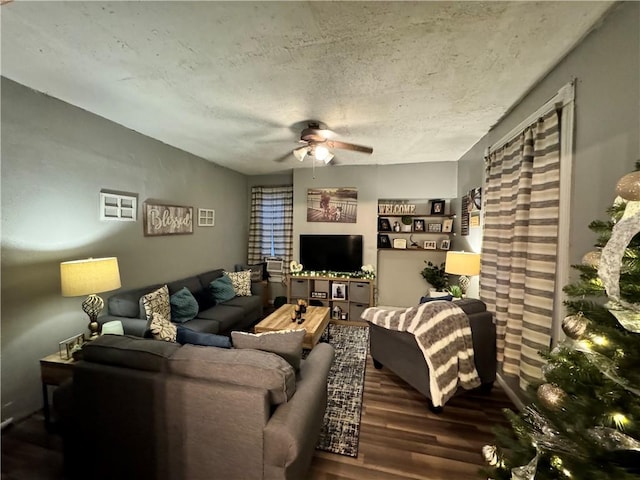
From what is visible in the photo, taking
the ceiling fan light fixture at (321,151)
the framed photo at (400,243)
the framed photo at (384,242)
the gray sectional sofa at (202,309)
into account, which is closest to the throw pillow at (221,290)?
the gray sectional sofa at (202,309)

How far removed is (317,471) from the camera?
1.59m

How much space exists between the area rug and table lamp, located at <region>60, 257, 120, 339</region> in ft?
6.64

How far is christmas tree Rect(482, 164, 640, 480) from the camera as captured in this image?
701 millimetres

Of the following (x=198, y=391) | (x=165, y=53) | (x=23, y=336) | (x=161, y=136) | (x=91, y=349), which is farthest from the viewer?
(x=161, y=136)

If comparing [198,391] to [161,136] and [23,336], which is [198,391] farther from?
[161,136]

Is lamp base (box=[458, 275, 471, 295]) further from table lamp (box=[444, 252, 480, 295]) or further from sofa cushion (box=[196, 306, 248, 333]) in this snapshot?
sofa cushion (box=[196, 306, 248, 333])

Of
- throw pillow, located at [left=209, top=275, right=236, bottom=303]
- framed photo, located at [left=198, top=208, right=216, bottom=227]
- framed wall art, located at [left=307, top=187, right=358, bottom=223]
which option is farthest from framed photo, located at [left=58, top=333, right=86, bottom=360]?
framed wall art, located at [left=307, top=187, right=358, bottom=223]

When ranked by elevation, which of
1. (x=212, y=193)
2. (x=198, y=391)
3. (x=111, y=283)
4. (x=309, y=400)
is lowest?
(x=309, y=400)

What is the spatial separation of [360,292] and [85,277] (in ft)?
10.9

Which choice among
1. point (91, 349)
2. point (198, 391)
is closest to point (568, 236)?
point (198, 391)

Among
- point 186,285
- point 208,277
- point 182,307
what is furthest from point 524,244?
point 208,277

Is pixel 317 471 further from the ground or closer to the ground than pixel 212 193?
closer to the ground

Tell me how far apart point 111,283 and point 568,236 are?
330cm

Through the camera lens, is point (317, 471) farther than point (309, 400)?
Yes
